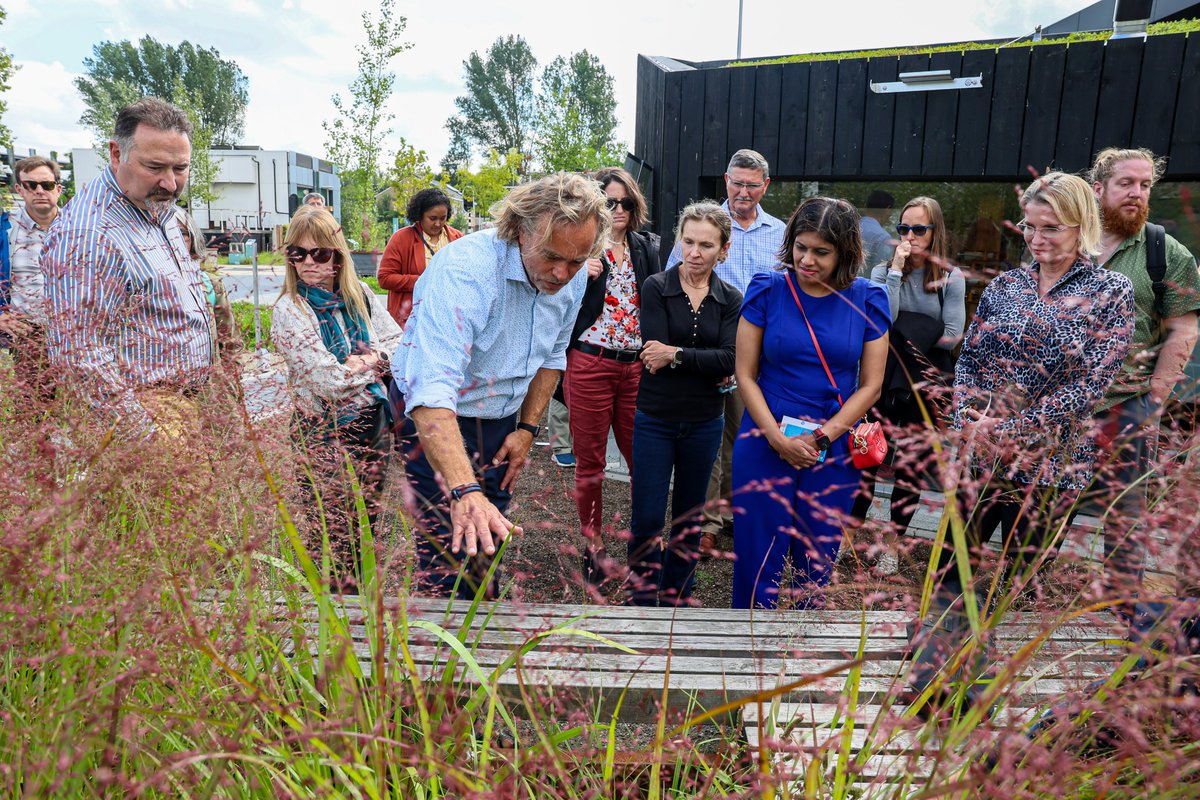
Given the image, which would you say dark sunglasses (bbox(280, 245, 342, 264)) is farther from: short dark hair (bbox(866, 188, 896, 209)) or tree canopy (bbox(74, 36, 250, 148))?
tree canopy (bbox(74, 36, 250, 148))

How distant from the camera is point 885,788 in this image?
1462 millimetres

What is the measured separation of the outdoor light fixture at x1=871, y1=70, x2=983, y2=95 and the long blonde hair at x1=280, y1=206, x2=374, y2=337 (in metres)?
5.49

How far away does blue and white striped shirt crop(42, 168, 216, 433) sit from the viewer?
79.4 inches

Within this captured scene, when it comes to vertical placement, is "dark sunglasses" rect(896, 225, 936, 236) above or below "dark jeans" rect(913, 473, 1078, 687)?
above

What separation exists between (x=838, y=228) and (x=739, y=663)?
71.6 inches

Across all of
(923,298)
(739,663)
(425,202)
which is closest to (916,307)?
(923,298)

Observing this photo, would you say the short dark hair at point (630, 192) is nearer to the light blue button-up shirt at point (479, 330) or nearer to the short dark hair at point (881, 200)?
the light blue button-up shirt at point (479, 330)

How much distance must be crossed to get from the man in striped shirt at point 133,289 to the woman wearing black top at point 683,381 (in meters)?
2.01

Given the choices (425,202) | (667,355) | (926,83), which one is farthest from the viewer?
(926,83)

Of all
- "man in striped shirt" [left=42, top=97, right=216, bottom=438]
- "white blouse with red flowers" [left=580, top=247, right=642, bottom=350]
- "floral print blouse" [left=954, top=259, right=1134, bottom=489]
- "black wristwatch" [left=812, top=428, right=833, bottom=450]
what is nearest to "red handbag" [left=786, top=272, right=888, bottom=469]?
"black wristwatch" [left=812, top=428, right=833, bottom=450]

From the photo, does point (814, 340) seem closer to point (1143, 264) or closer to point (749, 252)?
point (1143, 264)

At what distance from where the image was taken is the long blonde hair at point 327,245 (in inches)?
151

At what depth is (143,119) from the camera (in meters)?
2.95

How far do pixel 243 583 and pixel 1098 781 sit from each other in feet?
5.08
